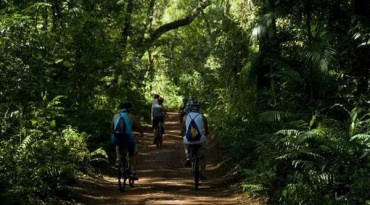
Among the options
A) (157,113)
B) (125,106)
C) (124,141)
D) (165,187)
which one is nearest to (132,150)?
(124,141)

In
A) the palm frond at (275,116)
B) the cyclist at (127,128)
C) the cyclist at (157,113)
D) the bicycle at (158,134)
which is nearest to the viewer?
the palm frond at (275,116)

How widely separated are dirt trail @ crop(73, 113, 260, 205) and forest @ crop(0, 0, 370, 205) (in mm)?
562

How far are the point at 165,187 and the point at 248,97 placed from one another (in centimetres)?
425

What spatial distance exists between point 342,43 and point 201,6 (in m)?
16.2

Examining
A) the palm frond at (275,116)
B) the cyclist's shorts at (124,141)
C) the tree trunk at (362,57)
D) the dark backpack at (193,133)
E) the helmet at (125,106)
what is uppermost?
the tree trunk at (362,57)

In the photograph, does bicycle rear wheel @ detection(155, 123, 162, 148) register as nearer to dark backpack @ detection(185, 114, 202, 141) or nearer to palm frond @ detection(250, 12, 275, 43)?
palm frond @ detection(250, 12, 275, 43)

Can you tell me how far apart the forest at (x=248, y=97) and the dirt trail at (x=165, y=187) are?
22.1 inches

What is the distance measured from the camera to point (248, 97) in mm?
15422

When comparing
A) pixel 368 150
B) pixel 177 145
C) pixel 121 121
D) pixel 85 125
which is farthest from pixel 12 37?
pixel 177 145

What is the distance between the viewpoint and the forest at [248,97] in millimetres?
8602

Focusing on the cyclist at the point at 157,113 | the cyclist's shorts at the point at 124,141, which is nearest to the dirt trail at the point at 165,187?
the cyclist's shorts at the point at 124,141

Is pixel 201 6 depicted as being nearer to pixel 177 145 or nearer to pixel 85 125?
pixel 177 145

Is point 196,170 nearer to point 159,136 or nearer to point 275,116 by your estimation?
point 275,116

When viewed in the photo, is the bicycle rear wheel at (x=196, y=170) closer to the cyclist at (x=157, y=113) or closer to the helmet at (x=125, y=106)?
the helmet at (x=125, y=106)
